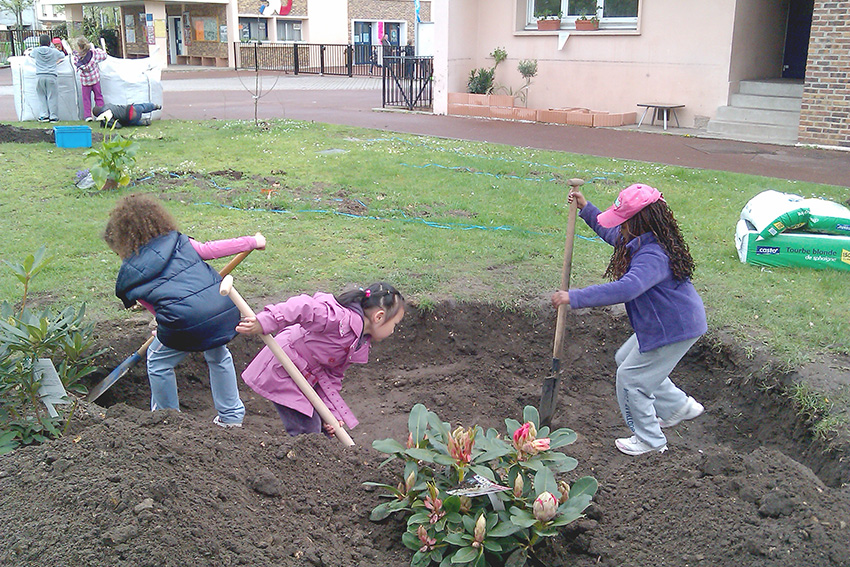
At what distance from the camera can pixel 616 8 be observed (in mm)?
15820

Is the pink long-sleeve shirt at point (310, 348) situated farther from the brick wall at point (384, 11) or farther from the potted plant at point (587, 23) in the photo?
the brick wall at point (384, 11)

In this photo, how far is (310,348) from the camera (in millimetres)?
3703

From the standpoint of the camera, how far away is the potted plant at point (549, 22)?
1628 centimetres

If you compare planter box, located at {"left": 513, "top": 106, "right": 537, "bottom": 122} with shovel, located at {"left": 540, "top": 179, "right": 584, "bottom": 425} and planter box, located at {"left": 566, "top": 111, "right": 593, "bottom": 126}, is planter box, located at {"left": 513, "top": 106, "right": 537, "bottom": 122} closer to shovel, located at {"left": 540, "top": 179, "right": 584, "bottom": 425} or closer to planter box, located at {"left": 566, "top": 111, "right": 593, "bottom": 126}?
planter box, located at {"left": 566, "top": 111, "right": 593, "bottom": 126}

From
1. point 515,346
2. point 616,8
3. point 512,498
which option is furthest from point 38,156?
point 616,8

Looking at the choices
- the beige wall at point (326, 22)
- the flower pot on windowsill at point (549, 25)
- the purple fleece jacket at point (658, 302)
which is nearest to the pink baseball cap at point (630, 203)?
the purple fleece jacket at point (658, 302)

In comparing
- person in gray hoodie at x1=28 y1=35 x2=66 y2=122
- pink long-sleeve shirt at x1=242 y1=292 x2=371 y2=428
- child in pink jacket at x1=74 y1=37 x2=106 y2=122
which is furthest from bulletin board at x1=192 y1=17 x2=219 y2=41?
pink long-sleeve shirt at x1=242 y1=292 x2=371 y2=428

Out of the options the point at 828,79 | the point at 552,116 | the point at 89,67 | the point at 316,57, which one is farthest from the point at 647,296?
the point at 316,57

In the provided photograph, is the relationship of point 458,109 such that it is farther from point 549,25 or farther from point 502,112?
point 549,25

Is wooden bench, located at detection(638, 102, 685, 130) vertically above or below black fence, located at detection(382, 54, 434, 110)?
below

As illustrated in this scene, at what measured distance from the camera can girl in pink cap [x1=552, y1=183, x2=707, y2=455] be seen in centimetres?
369

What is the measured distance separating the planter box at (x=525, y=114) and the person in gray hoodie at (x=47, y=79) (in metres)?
8.97

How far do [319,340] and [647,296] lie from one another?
1.64m

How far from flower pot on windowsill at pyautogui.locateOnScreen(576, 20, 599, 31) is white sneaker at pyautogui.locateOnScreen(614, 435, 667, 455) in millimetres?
13279
